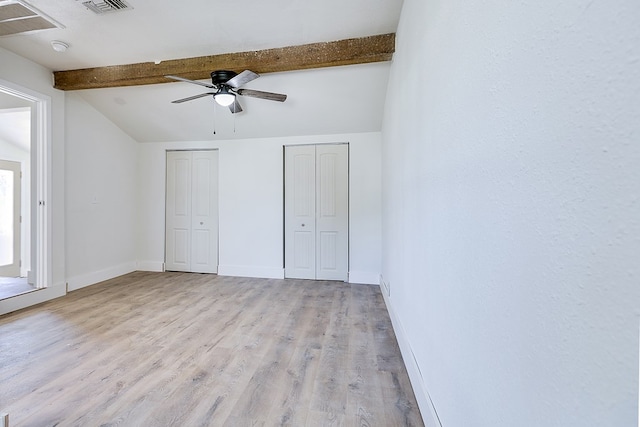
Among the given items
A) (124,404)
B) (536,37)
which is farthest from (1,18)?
(536,37)

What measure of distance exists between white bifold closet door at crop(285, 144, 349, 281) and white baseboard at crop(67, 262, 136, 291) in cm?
287

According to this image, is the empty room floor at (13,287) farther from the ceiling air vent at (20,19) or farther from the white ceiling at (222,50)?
the ceiling air vent at (20,19)

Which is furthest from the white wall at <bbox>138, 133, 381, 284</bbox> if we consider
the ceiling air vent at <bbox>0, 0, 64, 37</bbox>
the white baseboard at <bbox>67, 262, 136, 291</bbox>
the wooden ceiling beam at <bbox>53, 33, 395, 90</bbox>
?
the ceiling air vent at <bbox>0, 0, 64, 37</bbox>

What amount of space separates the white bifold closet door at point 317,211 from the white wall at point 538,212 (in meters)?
3.16

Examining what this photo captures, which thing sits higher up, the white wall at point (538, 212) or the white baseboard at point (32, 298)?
the white wall at point (538, 212)

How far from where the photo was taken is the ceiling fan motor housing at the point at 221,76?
2.85 metres

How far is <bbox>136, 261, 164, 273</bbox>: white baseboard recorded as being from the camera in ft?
16.4

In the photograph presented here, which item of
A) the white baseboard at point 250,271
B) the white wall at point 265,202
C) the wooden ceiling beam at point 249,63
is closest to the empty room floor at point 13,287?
the white wall at point 265,202

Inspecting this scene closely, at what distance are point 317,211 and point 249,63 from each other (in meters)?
2.34

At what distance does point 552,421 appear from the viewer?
1.69 ft

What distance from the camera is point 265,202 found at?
4.65m

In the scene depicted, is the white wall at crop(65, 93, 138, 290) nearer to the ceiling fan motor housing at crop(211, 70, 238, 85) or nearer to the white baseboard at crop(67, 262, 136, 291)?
the white baseboard at crop(67, 262, 136, 291)

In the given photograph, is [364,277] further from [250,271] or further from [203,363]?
[203,363]

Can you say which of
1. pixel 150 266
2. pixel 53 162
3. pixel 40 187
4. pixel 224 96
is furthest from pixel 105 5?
pixel 150 266
